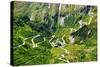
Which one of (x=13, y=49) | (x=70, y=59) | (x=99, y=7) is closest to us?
(x=13, y=49)

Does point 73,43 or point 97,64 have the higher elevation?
point 73,43

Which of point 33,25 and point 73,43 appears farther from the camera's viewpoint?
point 73,43

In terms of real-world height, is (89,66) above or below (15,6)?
below

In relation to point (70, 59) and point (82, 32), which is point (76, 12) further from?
point (70, 59)

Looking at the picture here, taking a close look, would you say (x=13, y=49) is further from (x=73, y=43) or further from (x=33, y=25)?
(x=73, y=43)

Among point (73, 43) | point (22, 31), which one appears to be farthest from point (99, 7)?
point (22, 31)

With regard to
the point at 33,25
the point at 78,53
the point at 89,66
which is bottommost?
the point at 89,66

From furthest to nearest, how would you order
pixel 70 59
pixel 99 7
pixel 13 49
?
pixel 99 7
pixel 70 59
pixel 13 49
